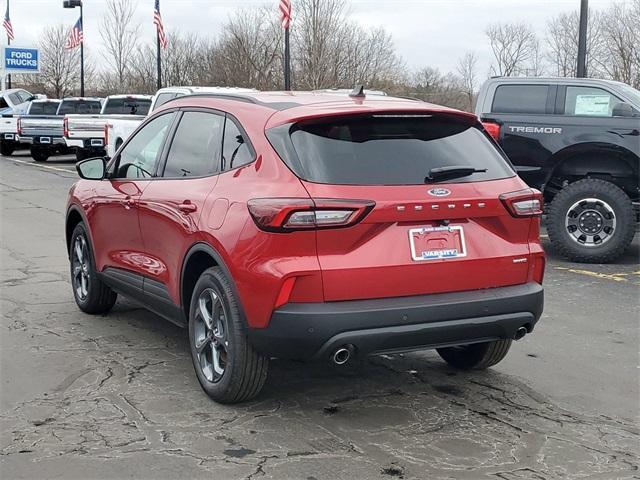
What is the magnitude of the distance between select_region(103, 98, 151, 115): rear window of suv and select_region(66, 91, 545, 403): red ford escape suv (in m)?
17.8

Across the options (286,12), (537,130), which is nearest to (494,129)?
(537,130)

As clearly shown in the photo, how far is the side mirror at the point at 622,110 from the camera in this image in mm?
9312

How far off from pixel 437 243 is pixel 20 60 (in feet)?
160

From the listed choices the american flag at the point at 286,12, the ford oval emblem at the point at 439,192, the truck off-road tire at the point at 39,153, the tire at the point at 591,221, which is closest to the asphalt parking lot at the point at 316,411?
the ford oval emblem at the point at 439,192

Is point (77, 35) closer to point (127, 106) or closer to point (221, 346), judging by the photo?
point (127, 106)

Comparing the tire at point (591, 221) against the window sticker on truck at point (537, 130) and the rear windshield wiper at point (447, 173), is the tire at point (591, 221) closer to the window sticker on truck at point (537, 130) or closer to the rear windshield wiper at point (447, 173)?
the window sticker on truck at point (537, 130)

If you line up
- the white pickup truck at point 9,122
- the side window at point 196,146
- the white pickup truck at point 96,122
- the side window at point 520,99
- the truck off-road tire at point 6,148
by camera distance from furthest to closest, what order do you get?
the truck off-road tire at point 6,148 < the white pickup truck at point 9,122 < the white pickup truck at point 96,122 < the side window at point 520,99 < the side window at point 196,146

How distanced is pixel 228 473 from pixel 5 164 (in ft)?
78.6

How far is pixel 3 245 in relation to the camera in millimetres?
10352

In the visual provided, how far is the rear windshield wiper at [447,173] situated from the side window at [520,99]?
18.6ft

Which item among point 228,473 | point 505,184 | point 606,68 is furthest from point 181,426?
point 606,68

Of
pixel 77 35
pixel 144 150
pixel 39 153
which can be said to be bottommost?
pixel 39 153

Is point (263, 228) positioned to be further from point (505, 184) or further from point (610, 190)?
point (610, 190)

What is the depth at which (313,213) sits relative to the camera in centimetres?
409
